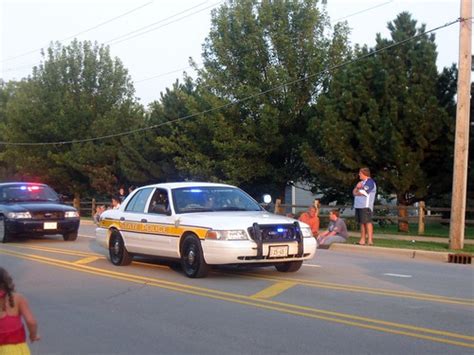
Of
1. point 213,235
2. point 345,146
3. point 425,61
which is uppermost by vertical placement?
point 425,61

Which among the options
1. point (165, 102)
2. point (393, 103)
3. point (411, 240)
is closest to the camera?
point (411, 240)

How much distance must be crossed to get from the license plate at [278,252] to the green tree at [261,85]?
53.6 ft

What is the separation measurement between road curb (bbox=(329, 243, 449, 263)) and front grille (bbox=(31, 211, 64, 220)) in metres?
6.99

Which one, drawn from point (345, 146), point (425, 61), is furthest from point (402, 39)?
point (345, 146)

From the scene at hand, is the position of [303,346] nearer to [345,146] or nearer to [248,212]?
[248,212]

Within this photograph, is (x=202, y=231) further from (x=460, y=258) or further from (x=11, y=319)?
(x=460, y=258)

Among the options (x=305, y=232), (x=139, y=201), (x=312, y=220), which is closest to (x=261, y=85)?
(x=312, y=220)

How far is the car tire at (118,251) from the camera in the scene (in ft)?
40.0

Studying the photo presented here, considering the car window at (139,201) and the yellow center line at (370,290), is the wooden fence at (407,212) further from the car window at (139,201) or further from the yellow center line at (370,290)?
the yellow center line at (370,290)

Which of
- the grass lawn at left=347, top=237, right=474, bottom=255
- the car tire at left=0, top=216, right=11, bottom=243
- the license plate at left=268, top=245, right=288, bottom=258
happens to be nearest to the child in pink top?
the license plate at left=268, top=245, right=288, bottom=258

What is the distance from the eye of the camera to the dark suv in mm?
16641

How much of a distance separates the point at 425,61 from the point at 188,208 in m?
12.7

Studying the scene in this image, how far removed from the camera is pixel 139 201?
12227 millimetres

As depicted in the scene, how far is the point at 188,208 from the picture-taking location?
11.0 m
